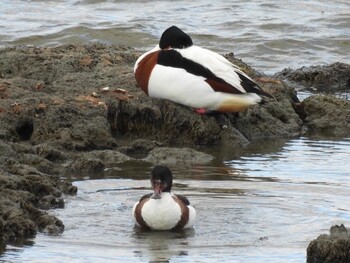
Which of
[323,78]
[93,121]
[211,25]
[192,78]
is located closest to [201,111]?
[192,78]

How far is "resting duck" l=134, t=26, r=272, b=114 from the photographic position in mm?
12469

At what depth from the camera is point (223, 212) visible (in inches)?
370

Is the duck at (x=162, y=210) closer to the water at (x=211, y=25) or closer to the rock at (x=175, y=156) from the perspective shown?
the rock at (x=175, y=156)

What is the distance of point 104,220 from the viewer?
29.6 feet

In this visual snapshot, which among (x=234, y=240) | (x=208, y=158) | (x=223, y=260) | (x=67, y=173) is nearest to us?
(x=223, y=260)

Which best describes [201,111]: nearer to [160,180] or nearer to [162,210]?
[160,180]

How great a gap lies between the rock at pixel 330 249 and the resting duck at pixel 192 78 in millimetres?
4839

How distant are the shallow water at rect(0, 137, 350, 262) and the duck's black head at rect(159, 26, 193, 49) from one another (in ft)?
4.57

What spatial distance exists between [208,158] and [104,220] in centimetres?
270

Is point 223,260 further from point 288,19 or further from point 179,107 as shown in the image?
point 288,19

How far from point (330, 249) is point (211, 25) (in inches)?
574

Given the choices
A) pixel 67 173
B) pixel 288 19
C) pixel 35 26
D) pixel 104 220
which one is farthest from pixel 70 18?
pixel 104 220

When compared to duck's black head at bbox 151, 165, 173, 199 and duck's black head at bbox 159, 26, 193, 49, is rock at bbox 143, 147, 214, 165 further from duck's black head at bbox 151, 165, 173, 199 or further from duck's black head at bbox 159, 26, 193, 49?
duck's black head at bbox 151, 165, 173, 199

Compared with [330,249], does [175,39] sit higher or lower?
higher
